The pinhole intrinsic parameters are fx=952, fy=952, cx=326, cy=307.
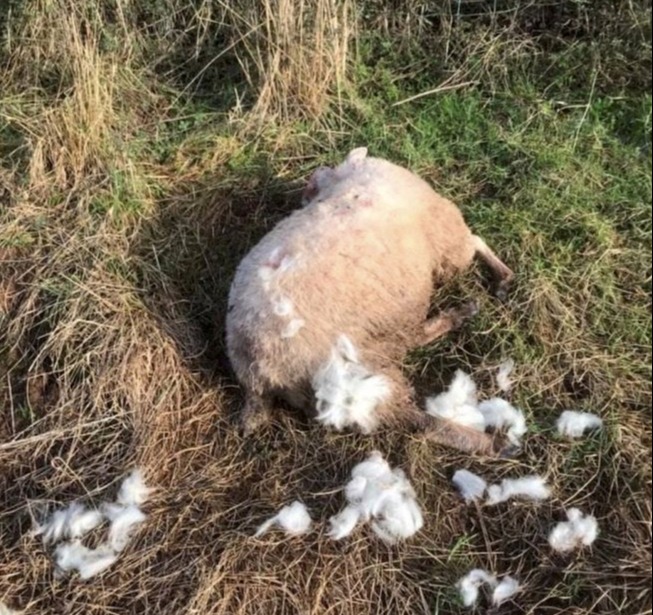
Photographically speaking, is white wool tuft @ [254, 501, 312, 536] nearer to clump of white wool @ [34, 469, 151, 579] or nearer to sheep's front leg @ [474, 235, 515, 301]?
clump of white wool @ [34, 469, 151, 579]

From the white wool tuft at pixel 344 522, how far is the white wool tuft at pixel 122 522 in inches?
21.3

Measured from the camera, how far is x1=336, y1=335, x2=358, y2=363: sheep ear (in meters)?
2.65

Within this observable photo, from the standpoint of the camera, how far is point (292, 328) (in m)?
2.64

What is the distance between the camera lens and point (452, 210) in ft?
9.68

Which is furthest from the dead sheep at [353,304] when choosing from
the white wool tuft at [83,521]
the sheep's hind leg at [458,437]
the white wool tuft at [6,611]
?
the white wool tuft at [6,611]

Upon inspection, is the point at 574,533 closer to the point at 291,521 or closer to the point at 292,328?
the point at 291,521

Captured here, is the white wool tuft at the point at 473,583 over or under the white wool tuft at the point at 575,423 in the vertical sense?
under

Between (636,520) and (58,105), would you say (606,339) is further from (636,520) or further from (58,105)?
(58,105)

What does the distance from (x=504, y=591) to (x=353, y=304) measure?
87 centimetres

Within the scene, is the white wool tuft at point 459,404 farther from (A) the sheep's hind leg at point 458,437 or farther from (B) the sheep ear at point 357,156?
(B) the sheep ear at point 357,156

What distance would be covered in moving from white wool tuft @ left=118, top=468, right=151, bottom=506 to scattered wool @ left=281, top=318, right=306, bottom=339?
59 cm

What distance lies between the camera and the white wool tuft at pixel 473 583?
2365mm

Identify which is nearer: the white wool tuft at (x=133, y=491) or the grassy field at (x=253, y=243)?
the grassy field at (x=253, y=243)

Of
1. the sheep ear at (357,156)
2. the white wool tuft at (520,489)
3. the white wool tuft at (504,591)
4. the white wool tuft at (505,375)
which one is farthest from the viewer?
the sheep ear at (357,156)
